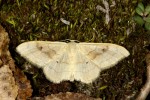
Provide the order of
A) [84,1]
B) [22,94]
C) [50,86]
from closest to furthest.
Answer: [22,94], [50,86], [84,1]

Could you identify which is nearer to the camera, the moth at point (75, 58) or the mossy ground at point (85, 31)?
the moth at point (75, 58)

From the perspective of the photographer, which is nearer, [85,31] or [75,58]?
[75,58]

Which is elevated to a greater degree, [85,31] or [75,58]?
[85,31]

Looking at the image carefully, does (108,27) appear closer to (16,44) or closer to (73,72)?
(73,72)

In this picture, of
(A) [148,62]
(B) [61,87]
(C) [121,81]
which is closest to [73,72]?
(B) [61,87]
